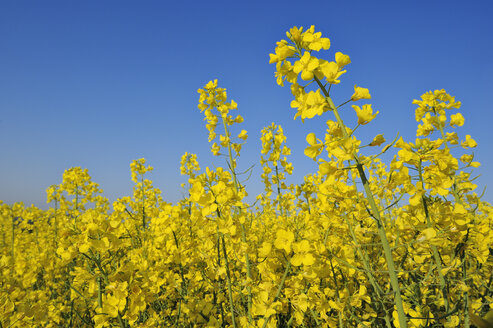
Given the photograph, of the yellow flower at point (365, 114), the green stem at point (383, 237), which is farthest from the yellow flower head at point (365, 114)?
the green stem at point (383, 237)

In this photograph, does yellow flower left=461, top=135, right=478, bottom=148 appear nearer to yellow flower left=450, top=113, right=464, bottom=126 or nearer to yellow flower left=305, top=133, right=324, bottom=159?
yellow flower left=450, top=113, right=464, bottom=126

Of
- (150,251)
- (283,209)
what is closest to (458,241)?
(150,251)

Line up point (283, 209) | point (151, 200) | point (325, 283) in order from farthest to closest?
1. point (151, 200)
2. point (283, 209)
3. point (325, 283)

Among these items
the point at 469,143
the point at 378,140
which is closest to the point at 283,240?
the point at 378,140

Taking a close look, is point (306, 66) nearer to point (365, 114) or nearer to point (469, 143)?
point (365, 114)

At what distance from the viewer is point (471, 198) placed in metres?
2.90

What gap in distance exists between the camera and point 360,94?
5.13ft

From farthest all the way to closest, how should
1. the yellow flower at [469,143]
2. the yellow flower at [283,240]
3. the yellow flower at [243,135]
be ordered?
the yellow flower at [243,135]
the yellow flower at [469,143]
the yellow flower at [283,240]

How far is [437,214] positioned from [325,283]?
5.62ft

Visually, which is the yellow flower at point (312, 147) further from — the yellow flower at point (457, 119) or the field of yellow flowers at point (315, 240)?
the yellow flower at point (457, 119)

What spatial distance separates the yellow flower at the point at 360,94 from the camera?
1546 mm

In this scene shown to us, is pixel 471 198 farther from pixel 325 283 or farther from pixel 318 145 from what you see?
pixel 318 145

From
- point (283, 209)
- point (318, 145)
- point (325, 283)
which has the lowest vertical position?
point (325, 283)

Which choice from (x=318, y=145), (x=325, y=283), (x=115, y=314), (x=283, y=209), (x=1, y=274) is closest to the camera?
(x=318, y=145)
